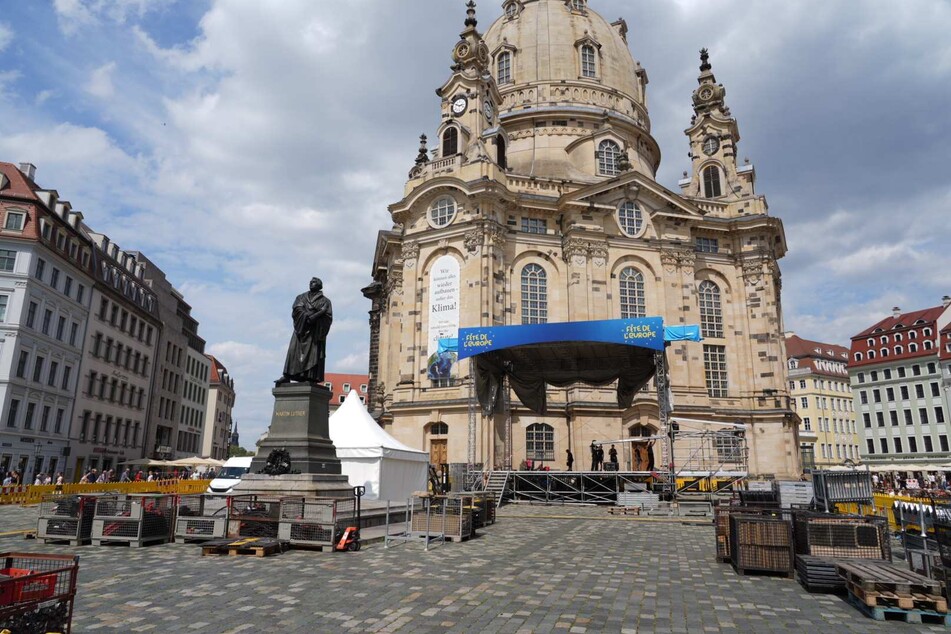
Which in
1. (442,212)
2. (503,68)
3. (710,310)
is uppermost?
(503,68)

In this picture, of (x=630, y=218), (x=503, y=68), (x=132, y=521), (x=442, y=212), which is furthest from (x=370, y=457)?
(x=503, y=68)

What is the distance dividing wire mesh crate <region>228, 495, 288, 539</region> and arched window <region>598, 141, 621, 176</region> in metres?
37.1

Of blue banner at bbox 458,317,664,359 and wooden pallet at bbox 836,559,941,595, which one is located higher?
blue banner at bbox 458,317,664,359

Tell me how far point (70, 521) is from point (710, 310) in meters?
37.1

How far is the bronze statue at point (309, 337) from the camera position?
15109 mm

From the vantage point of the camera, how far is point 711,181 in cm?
4578

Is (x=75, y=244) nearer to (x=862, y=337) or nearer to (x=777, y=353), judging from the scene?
(x=777, y=353)

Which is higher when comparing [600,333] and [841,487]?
[600,333]

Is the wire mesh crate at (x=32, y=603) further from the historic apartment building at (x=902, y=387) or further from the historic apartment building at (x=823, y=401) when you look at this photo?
the historic apartment building at (x=823, y=401)

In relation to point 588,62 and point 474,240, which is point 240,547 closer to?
point 474,240

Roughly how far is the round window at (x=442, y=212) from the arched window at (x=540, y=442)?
43.6 ft

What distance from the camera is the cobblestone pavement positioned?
6895 millimetres

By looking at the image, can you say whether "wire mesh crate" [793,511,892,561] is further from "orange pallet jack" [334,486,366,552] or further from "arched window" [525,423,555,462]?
"arched window" [525,423,555,462]

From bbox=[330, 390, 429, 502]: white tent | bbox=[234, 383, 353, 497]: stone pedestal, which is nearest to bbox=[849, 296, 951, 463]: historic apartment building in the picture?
bbox=[330, 390, 429, 502]: white tent
